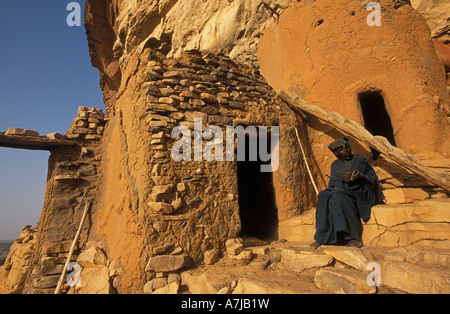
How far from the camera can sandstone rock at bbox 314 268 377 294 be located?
63.6 inches

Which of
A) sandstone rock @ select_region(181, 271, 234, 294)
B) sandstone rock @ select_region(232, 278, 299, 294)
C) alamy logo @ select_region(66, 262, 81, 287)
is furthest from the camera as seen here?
alamy logo @ select_region(66, 262, 81, 287)

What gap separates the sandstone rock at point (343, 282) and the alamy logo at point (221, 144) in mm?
1790

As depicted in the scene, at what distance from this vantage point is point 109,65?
12680 mm

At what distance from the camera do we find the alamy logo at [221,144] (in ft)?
9.72

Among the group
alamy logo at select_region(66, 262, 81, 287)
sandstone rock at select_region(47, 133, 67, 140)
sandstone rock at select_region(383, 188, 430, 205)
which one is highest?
sandstone rock at select_region(47, 133, 67, 140)

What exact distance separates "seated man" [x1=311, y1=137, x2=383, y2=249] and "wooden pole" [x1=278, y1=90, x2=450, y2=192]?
0.49m

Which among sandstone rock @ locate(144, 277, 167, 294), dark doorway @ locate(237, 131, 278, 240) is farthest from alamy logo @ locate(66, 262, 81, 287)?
dark doorway @ locate(237, 131, 278, 240)

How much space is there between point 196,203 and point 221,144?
→ 87 cm

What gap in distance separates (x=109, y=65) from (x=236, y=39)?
841 cm

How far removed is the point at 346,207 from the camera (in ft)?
8.78

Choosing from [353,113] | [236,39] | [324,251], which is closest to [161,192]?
[324,251]

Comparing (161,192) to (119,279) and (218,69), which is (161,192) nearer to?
(119,279)

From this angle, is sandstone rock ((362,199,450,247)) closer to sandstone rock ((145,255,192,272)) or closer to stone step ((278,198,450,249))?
stone step ((278,198,450,249))

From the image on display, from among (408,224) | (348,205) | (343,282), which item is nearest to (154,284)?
(343,282)
